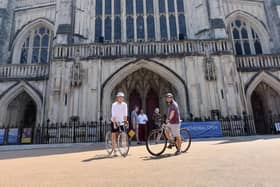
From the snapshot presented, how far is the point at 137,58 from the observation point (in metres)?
12.8

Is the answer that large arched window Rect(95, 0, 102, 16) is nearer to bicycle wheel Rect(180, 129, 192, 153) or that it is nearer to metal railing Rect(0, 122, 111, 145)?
metal railing Rect(0, 122, 111, 145)

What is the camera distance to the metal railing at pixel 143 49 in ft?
42.4

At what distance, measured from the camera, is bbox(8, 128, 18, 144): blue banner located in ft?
37.6

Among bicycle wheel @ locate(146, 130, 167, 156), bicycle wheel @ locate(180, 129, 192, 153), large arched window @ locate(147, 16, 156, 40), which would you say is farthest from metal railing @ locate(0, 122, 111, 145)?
large arched window @ locate(147, 16, 156, 40)

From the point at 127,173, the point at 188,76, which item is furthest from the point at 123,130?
the point at 188,76

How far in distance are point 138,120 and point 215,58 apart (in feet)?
23.8

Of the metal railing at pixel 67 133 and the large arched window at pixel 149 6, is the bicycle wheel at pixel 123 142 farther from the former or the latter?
the large arched window at pixel 149 6

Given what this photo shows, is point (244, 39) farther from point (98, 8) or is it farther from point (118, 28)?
point (98, 8)

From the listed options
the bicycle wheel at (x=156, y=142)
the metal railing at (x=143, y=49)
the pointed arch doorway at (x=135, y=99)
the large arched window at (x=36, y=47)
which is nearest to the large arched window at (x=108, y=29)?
the metal railing at (x=143, y=49)

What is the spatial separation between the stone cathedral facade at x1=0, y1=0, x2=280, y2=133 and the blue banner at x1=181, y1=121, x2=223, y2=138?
93 centimetres

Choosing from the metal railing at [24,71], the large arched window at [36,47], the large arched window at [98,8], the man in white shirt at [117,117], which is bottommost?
the man in white shirt at [117,117]

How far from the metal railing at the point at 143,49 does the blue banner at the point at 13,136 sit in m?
5.17

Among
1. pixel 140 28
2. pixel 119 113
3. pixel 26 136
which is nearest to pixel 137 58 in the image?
pixel 140 28

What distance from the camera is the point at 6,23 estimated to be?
1662 centimetres
